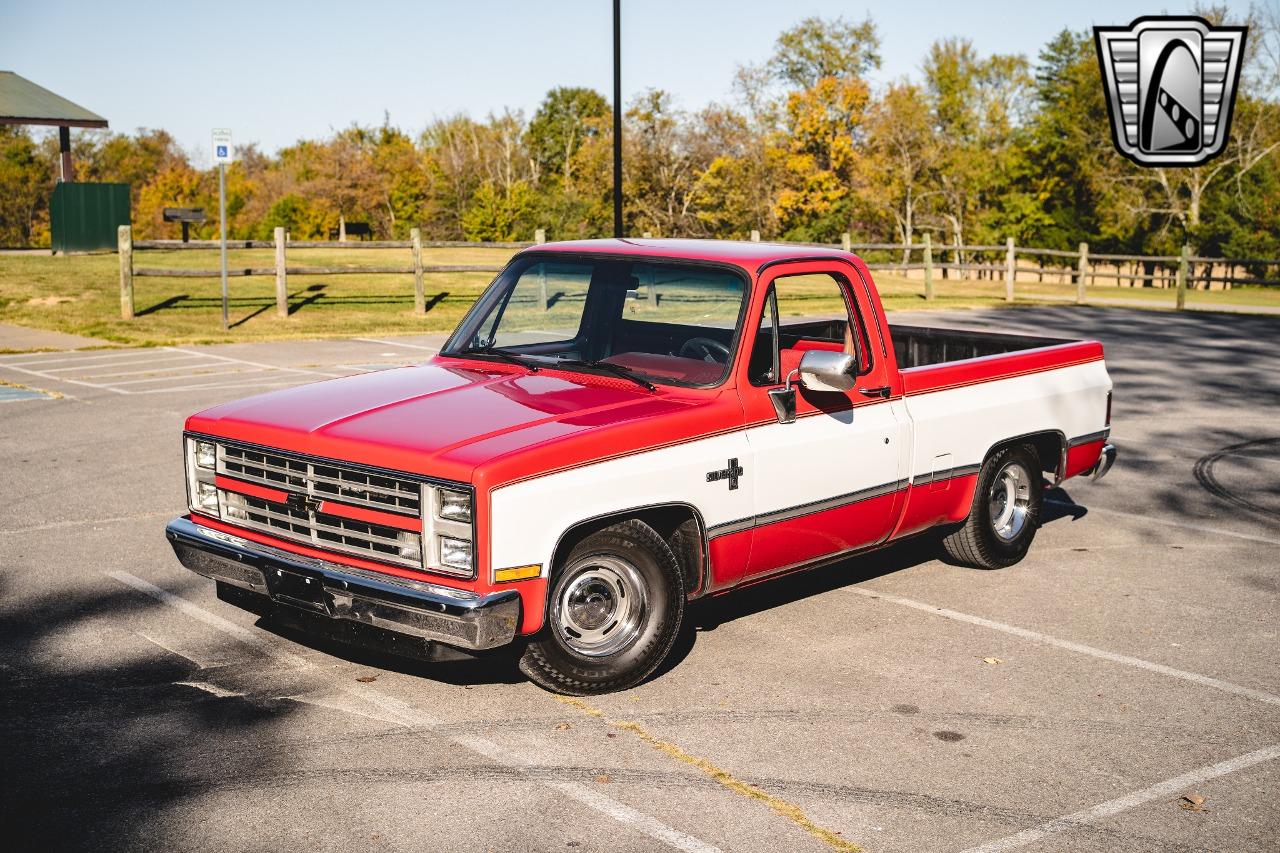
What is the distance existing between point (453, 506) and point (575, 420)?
691mm

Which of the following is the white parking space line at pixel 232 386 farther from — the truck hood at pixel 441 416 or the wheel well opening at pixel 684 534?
the wheel well opening at pixel 684 534

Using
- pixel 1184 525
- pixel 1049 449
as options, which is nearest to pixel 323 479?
pixel 1049 449

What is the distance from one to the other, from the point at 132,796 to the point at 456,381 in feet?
7.90

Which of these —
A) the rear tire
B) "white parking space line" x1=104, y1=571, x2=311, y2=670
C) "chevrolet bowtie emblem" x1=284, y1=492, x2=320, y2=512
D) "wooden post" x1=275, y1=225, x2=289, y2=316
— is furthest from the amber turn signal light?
"wooden post" x1=275, y1=225, x2=289, y2=316

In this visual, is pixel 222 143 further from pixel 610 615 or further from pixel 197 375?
pixel 610 615

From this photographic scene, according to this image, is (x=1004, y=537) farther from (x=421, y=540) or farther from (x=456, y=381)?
(x=421, y=540)

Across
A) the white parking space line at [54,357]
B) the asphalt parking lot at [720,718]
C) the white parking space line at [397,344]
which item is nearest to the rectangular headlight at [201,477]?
the asphalt parking lot at [720,718]

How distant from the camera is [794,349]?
7125 millimetres

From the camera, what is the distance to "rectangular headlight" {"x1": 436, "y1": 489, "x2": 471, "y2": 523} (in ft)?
16.0

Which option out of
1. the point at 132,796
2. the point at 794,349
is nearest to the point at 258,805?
the point at 132,796

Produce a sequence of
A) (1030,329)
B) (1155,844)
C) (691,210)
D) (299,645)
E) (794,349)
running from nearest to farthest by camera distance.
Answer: (1155,844) < (299,645) < (794,349) < (1030,329) < (691,210)

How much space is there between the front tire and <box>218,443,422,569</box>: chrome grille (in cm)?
66

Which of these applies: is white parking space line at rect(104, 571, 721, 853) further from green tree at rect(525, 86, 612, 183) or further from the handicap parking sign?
green tree at rect(525, 86, 612, 183)

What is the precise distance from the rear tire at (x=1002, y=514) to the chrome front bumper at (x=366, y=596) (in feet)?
11.6
